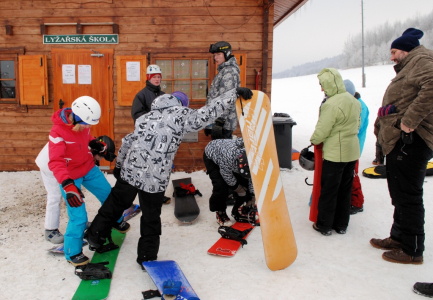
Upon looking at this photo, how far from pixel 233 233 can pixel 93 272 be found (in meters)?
1.59

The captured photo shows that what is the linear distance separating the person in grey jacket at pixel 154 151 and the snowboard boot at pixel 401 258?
7.32ft

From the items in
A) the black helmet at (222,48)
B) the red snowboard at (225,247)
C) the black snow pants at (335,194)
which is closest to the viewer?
the red snowboard at (225,247)

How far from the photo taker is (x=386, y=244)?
359cm

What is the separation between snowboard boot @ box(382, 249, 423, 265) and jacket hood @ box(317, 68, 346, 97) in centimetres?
181

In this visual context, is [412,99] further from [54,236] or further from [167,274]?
[54,236]

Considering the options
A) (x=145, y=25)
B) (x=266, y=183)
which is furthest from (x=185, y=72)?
(x=266, y=183)

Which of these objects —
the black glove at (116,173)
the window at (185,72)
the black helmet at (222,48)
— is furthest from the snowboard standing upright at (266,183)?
the window at (185,72)

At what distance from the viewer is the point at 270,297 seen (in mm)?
2771

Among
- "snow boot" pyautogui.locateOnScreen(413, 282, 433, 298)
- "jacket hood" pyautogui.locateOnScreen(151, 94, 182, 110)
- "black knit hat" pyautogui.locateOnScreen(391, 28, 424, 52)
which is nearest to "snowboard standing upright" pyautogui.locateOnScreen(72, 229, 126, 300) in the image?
A: "jacket hood" pyautogui.locateOnScreen(151, 94, 182, 110)

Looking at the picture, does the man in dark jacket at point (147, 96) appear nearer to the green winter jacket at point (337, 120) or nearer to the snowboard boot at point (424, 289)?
the green winter jacket at point (337, 120)

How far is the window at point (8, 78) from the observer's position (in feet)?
21.6

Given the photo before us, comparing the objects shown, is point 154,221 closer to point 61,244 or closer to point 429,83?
point 61,244

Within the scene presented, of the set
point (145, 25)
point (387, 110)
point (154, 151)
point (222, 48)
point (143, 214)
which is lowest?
point (143, 214)

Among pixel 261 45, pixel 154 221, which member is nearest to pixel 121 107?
pixel 261 45
